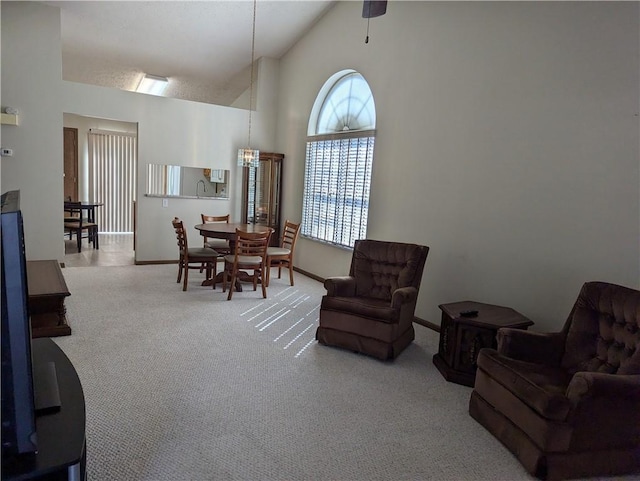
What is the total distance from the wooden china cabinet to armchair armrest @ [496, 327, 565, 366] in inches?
192

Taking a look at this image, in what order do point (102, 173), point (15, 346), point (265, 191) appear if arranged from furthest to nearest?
1. point (102, 173)
2. point (265, 191)
3. point (15, 346)

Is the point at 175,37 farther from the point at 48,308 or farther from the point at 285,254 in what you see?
the point at 48,308

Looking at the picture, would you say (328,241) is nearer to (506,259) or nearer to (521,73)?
(506,259)

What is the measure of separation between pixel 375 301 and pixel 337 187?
2.41 m

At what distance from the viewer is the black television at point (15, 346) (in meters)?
1.13

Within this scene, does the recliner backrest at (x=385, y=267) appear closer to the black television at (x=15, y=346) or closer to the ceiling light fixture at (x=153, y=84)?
the black television at (x=15, y=346)

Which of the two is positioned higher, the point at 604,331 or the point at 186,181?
the point at 186,181

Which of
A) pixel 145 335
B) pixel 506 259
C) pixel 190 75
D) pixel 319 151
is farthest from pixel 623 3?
pixel 190 75

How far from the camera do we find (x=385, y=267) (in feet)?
13.1

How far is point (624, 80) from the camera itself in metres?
2.86

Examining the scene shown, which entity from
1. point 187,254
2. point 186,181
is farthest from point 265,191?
point 187,254

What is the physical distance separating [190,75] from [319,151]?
3074mm

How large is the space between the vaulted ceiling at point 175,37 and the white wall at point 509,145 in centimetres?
137

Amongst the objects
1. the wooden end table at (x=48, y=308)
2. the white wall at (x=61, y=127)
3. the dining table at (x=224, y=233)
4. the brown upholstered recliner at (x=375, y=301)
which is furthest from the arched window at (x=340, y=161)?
the wooden end table at (x=48, y=308)
